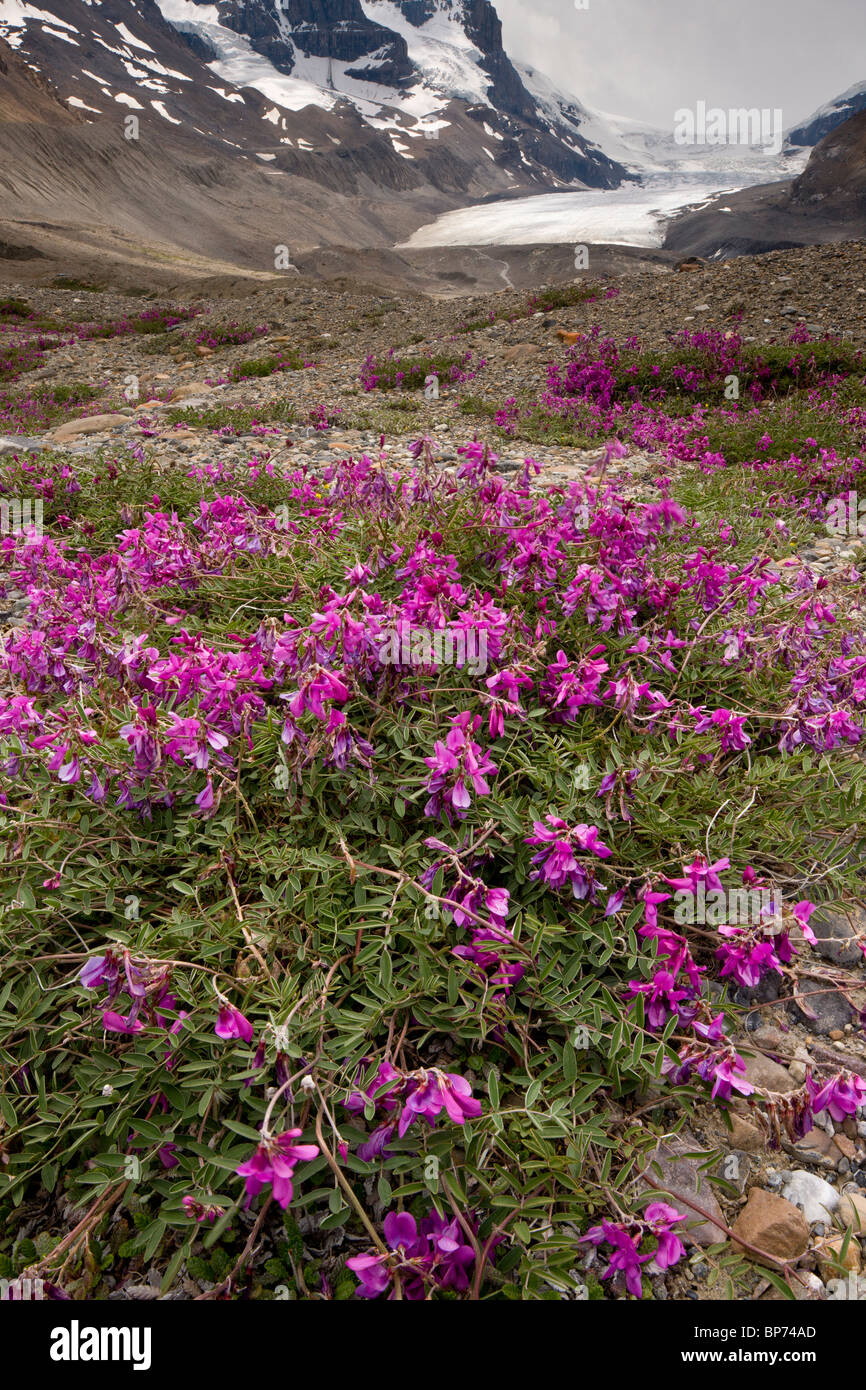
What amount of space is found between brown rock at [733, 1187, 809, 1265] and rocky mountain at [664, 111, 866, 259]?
84535 mm

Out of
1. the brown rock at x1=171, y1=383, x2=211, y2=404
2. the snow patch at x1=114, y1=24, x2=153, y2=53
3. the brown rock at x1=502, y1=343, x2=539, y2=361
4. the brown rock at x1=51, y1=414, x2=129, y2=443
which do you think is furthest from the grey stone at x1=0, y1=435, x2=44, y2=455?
the snow patch at x1=114, y1=24, x2=153, y2=53

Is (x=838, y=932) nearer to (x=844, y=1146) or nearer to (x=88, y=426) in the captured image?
(x=844, y=1146)

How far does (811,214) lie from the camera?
3088 inches

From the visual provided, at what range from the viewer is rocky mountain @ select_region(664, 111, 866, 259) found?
71875 mm

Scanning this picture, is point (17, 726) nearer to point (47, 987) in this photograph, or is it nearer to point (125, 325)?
point (47, 987)

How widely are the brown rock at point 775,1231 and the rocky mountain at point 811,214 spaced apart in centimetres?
8454

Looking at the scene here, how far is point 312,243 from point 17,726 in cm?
12546

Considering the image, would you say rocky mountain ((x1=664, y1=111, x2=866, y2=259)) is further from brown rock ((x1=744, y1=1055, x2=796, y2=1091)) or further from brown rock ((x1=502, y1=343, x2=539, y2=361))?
brown rock ((x1=744, y1=1055, x2=796, y2=1091))

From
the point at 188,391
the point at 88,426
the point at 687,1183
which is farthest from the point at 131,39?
the point at 687,1183

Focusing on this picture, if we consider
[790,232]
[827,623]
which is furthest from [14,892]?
[790,232]

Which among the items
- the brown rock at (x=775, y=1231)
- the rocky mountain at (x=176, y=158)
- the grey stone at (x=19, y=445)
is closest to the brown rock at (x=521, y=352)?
the grey stone at (x=19, y=445)

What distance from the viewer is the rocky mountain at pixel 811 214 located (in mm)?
71875

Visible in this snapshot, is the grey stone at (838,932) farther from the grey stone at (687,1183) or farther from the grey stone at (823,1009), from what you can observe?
the grey stone at (687,1183)

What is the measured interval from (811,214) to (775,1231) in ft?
337
